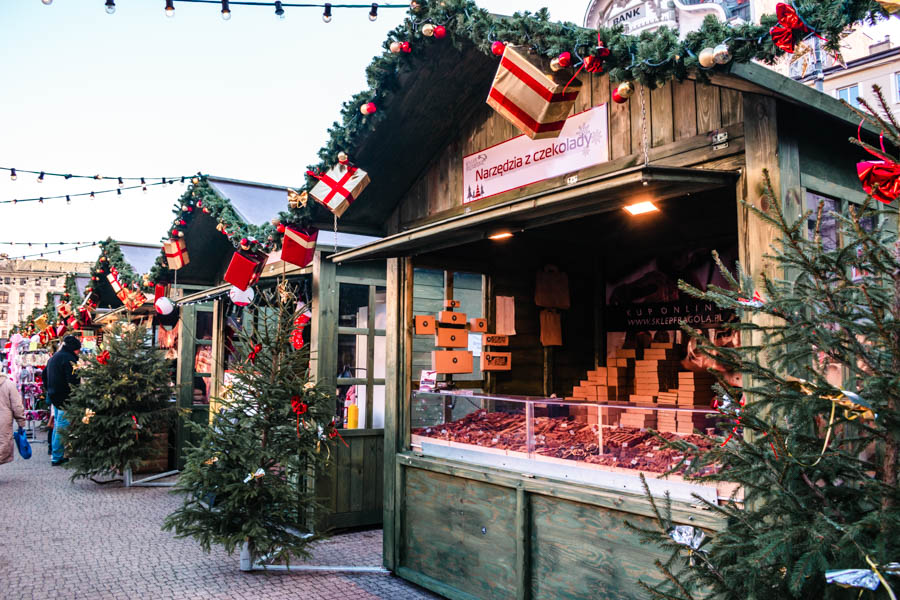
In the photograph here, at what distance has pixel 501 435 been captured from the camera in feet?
16.3

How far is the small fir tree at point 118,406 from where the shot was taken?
381 inches

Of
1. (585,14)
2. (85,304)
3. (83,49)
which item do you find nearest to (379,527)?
(83,49)

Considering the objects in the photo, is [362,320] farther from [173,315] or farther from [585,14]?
[585,14]

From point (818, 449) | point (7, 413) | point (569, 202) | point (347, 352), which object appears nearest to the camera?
point (818, 449)

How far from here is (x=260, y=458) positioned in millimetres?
5750

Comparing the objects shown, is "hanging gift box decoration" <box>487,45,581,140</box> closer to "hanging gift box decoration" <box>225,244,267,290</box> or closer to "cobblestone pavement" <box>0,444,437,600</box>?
"cobblestone pavement" <box>0,444,437,600</box>

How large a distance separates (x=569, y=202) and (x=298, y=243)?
345 centimetres

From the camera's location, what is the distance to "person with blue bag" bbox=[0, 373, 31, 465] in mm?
9086

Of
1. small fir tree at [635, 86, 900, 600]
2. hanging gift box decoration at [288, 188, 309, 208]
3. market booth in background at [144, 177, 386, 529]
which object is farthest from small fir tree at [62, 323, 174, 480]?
small fir tree at [635, 86, 900, 600]

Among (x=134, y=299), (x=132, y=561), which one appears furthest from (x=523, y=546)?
(x=134, y=299)

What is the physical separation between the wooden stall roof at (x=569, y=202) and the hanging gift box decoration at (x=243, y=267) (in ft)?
8.33

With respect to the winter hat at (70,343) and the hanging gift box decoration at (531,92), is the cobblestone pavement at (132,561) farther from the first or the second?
the hanging gift box decoration at (531,92)

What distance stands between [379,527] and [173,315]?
21.1 feet

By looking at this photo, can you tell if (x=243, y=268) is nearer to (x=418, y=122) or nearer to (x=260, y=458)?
(x=260, y=458)
